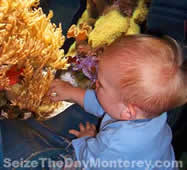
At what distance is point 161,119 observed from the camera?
92cm

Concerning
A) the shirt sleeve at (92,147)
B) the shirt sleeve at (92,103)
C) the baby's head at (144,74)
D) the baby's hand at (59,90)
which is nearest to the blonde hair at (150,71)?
the baby's head at (144,74)

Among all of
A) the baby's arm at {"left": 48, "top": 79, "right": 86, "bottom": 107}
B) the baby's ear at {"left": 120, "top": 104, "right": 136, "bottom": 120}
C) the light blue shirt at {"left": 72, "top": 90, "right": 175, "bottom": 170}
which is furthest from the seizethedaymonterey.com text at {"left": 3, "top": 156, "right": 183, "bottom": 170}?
the baby's arm at {"left": 48, "top": 79, "right": 86, "bottom": 107}

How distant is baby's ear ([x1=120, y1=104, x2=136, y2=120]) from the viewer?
0.88m

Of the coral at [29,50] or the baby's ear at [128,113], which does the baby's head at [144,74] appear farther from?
the coral at [29,50]

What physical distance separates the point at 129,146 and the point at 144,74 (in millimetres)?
254

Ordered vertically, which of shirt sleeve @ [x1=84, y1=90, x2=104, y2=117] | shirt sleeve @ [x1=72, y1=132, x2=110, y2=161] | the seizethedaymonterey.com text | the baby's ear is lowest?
the seizethedaymonterey.com text

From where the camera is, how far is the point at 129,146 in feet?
2.87

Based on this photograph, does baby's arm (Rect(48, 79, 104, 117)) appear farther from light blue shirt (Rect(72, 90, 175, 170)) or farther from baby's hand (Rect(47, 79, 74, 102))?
light blue shirt (Rect(72, 90, 175, 170))

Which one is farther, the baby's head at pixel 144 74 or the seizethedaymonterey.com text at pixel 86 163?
the seizethedaymonterey.com text at pixel 86 163

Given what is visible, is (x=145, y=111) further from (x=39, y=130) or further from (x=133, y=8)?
(x=133, y=8)

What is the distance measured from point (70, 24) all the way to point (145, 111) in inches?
34.3

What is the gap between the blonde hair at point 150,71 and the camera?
31.3 inches

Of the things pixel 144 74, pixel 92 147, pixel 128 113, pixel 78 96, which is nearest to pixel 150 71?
pixel 144 74

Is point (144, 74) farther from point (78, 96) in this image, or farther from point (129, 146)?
point (78, 96)
